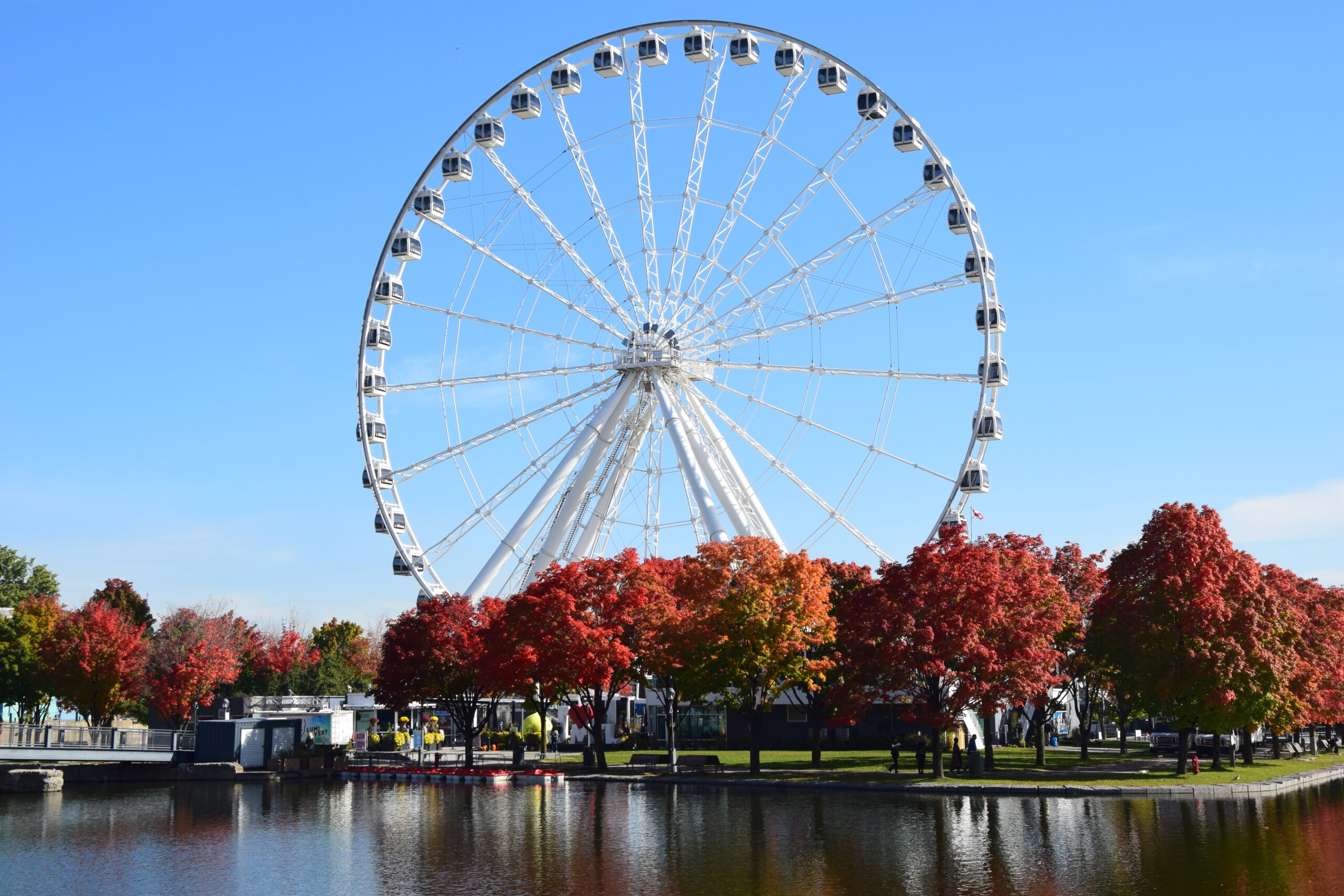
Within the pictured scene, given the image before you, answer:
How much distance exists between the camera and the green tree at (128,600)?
87.1 meters

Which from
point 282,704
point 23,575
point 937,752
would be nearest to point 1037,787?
point 937,752

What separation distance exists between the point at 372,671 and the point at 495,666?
6674 centimetres

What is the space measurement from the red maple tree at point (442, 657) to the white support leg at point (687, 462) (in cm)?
1002

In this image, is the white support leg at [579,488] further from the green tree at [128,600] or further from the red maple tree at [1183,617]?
the green tree at [128,600]

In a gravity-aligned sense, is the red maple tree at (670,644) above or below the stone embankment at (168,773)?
above

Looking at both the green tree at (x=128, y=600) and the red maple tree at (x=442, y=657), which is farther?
the green tree at (x=128, y=600)

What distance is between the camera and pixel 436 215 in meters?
56.4

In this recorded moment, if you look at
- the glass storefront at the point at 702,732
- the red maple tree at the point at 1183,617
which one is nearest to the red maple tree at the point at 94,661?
the glass storefront at the point at 702,732

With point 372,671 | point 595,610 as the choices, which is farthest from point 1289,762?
point 372,671

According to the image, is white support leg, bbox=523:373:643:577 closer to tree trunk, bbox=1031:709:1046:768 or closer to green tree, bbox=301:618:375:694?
tree trunk, bbox=1031:709:1046:768

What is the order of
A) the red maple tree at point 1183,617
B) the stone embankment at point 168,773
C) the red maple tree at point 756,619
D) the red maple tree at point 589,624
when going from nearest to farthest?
1. the red maple tree at point 1183,617
2. the red maple tree at point 756,619
3. the red maple tree at point 589,624
4. the stone embankment at point 168,773

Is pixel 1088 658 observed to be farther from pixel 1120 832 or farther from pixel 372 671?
pixel 372 671

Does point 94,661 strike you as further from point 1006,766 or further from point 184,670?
point 1006,766

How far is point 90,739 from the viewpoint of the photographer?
175ft
